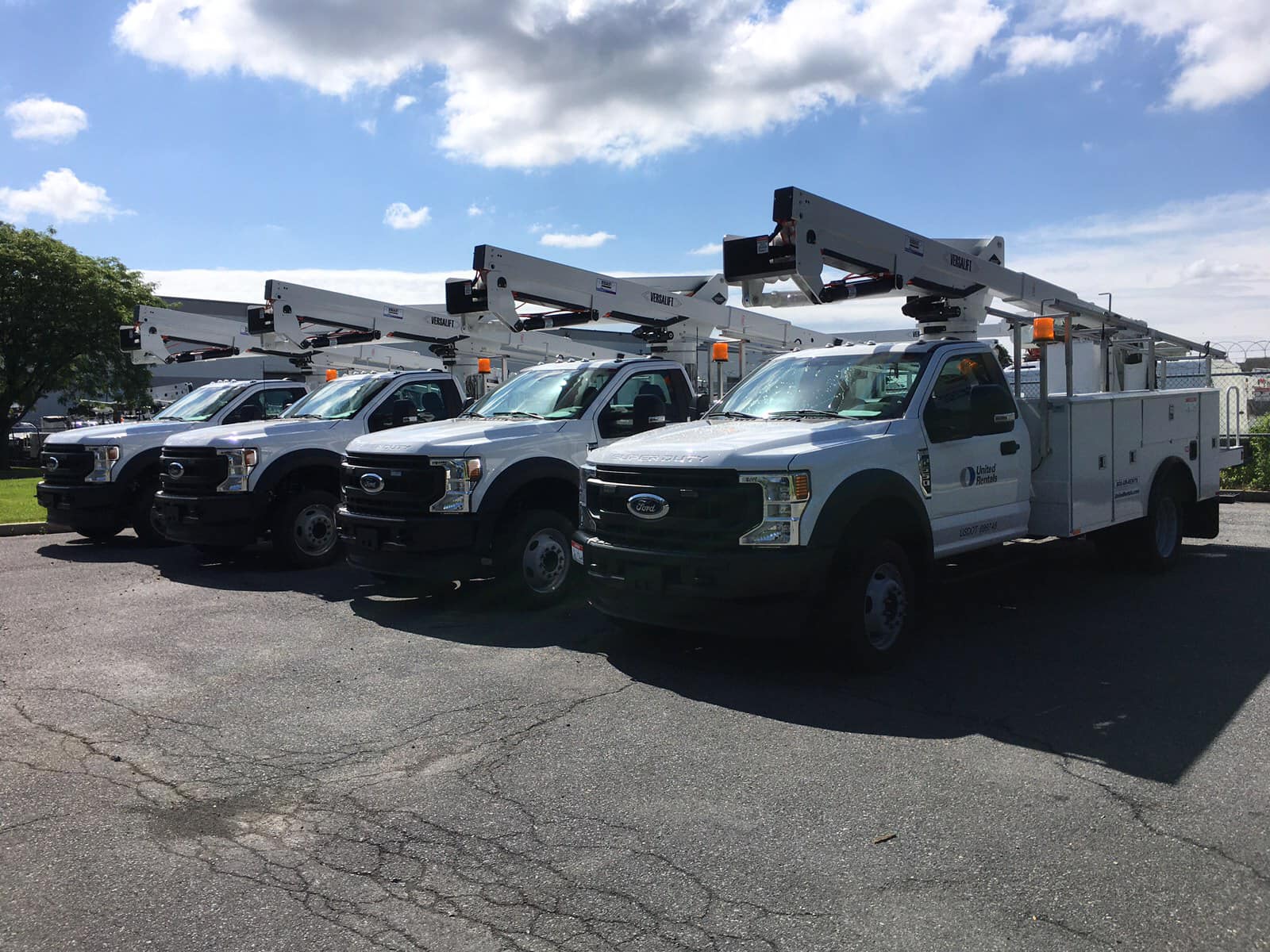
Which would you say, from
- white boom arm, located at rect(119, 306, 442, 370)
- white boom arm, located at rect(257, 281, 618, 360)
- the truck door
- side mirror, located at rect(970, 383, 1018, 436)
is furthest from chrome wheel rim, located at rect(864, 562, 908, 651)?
white boom arm, located at rect(119, 306, 442, 370)

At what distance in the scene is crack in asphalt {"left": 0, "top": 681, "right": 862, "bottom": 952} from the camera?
10.9 feet

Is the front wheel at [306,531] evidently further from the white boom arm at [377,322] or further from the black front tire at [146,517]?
the white boom arm at [377,322]

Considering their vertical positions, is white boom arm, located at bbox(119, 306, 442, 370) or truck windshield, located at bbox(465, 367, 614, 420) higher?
white boom arm, located at bbox(119, 306, 442, 370)

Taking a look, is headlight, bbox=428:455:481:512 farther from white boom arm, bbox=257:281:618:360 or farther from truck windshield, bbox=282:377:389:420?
white boom arm, bbox=257:281:618:360

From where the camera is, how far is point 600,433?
9.02 metres

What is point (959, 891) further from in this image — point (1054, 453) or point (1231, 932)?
point (1054, 453)

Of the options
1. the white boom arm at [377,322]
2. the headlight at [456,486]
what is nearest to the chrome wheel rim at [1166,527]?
the headlight at [456,486]

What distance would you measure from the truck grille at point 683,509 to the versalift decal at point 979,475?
2075mm

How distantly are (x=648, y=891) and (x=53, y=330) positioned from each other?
33.8 m

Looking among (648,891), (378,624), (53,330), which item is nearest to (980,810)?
(648,891)

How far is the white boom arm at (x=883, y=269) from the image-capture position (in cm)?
736

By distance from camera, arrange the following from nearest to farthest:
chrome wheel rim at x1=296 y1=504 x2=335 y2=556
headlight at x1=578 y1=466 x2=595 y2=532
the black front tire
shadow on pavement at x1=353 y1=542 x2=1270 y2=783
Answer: shadow on pavement at x1=353 y1=542 x2=1270 y2=783 < headlight at x1=578 y1=466 x2=595 y2=532 < chrome wheel rim at x1=296 y1=504 x2=335 y2=556 < the black front tire

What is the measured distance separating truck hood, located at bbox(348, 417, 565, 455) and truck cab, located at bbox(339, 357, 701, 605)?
0.01 m

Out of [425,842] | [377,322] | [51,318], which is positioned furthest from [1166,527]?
[51,318]
